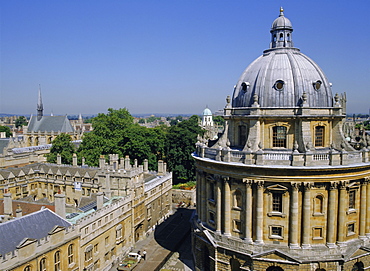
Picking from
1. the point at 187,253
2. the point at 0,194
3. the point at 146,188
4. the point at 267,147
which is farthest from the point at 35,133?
the point at 267,147

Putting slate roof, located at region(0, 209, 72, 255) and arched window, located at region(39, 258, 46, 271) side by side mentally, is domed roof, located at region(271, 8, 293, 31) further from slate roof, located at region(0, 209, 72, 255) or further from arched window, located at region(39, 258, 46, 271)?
arched window, located at region(39, 258, 46, 271)

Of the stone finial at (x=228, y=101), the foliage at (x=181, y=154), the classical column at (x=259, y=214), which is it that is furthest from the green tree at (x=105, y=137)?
the classical column at (x=259, y=214)

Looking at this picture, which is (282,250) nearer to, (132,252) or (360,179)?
(360,179)

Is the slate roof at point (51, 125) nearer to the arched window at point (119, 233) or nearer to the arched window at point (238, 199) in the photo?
the arched window at point (119, 233)

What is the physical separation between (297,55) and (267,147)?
11.0 m

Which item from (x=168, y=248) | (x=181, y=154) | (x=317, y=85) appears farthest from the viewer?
(x=181, y=154)

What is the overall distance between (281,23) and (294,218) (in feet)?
69.7

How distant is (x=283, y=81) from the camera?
112ft

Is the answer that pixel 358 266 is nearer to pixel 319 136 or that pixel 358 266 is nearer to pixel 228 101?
pixel 319 136

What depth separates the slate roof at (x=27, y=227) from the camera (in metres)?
25.8

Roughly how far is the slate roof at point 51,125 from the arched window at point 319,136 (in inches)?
3545

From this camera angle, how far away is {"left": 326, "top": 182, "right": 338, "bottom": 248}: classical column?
3058cm

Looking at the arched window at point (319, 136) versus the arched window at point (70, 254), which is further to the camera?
the arched window at point (319, 136)

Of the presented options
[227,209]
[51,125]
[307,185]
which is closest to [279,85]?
[307,185]
